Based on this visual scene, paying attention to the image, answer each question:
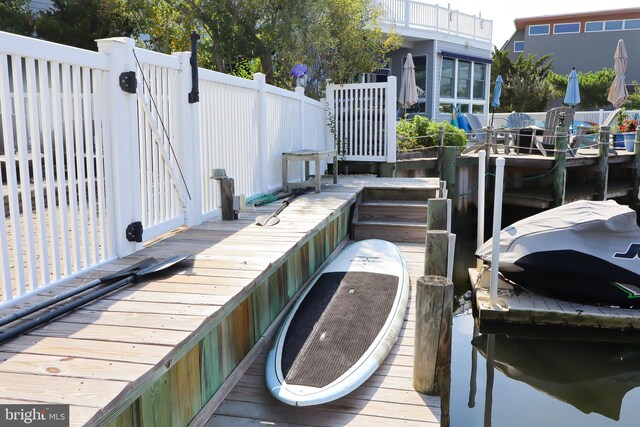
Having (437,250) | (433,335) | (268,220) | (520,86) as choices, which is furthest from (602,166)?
(520,86)

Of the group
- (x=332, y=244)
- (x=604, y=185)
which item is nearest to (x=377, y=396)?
(x=332, y=244)

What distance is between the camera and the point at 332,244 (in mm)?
6273

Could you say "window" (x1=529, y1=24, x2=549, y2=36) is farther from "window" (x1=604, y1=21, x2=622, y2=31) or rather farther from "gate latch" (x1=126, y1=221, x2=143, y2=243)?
"gate latch" (x1=126, y1=221, x2=143, y2=243)

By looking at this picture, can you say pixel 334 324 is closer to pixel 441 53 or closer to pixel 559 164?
pixel 559 164

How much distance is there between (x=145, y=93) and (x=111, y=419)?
2.61 metres

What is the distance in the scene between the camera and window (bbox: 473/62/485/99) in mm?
19578

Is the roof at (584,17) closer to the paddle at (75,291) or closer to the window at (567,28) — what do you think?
the window at (567,28)

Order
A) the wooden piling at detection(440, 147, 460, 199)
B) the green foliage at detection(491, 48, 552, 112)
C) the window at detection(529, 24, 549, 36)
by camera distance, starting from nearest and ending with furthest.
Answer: the wooden piling at detection(440, 147, 460, 199)
the green foliage at detection(491, 48, 552, 112)
the window at detection(529, 24, 549, 36)

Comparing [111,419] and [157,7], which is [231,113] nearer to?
[111,419]

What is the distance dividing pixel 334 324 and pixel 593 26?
117ft

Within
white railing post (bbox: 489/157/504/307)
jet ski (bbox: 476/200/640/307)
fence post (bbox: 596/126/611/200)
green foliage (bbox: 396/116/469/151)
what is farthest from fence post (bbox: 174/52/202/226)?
fence post (bbox: 596/126/611/200)

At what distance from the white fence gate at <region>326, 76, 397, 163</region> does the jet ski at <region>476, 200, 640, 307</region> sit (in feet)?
13.0

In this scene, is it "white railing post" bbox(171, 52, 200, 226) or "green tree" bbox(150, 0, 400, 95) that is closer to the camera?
"white railing post" bbox(171, 52, 200, 226)

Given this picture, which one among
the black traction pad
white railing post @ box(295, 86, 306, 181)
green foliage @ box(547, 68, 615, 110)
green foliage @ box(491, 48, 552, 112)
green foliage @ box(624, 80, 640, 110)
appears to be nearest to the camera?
the black traction pad
